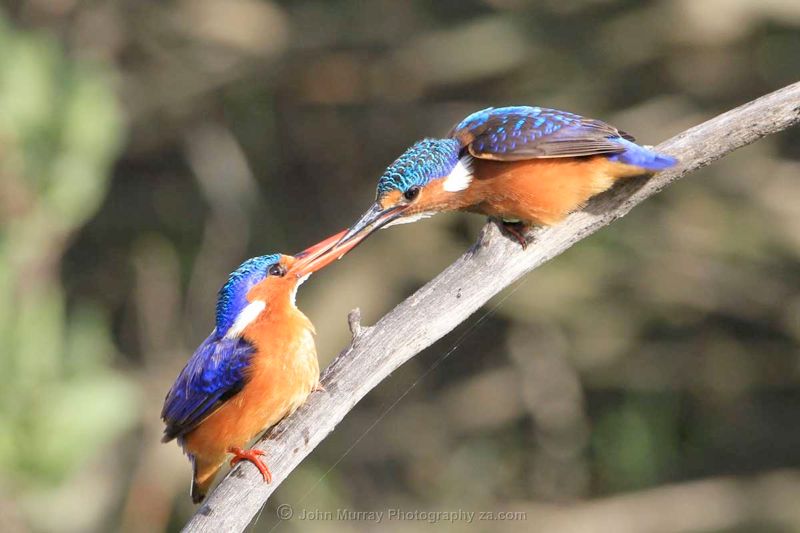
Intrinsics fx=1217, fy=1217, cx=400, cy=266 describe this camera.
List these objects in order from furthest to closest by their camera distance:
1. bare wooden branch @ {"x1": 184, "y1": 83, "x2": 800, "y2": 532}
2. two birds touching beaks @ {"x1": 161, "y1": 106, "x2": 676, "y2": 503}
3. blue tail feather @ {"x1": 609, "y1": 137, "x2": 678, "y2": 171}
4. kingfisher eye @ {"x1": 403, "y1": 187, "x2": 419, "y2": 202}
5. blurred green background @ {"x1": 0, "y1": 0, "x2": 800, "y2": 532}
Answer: blurred green background @ {"x1": 0, "y1": 0, "x2": 800, "y2": 532} → kingfisher eye @ {"x1": 403, "y1": 187, "x2": 419, "y2": 202} → two birds touching beaks @ {"x1": 161, "y1": 106, "x2": 676, "y2": 503} → blue tail feather @ {"x1": 609, "y1": 137, "x2": 678, "y2": 171} → bare wooden branch @ {"x1": 184, "y1": 83, "x2": 800, "y2": 532}

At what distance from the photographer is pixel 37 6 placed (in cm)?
787

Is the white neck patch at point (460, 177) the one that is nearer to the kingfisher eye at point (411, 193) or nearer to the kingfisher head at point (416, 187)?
the kingfisher head at point (416, 187)

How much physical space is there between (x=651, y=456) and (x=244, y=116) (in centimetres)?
329

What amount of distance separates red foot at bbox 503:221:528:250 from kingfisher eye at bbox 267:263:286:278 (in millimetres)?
735

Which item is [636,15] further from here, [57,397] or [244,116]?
[57,397]

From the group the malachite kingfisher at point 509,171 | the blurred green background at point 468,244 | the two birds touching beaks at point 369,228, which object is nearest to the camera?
the two birds touching beaks at point 369,228

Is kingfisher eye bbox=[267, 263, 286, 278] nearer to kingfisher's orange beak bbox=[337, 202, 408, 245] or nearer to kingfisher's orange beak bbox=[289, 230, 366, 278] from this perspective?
kingfisher's orange beak bbox=[289, 230, 366, 278]

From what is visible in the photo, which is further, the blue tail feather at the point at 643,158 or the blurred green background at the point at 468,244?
the blurred green background at the point at 468,244

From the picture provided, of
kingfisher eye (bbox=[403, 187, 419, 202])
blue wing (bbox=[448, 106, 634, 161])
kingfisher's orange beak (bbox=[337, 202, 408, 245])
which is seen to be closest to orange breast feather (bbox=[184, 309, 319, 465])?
kingfisher's orange beak (bbox=[337, 202, 408, 245])

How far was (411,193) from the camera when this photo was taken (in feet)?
12.7

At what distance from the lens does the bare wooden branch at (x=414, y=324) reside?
312 cm

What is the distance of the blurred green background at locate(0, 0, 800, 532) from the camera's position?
6836 mm

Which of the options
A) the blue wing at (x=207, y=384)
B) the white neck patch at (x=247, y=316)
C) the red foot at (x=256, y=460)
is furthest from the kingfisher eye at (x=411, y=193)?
the red foot at (x=256, y=460)

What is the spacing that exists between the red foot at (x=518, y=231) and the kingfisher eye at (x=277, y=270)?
735 millimetres
